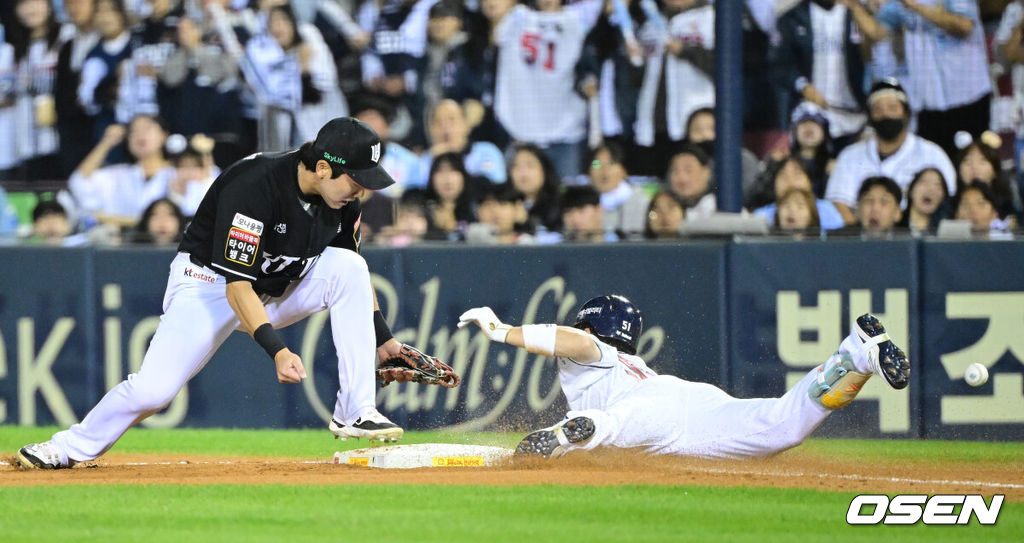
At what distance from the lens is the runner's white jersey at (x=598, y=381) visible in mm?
7496

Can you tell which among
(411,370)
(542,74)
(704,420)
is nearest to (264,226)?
(411,370)

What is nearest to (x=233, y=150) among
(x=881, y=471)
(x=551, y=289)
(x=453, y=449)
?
(x=551, y=289)

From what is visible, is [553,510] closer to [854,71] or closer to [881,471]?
[881,471]

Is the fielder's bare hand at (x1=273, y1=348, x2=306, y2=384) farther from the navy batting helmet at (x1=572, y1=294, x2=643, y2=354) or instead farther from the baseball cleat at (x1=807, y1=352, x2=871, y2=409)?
the baseball cleat at (x1=807, y1=352, x2=871, y2=409)

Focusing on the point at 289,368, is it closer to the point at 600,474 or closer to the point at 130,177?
the point at 600,474

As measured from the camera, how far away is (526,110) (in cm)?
1112

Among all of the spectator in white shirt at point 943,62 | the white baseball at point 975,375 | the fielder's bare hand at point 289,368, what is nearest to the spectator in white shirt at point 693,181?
the spectator in white shirt at point 943,62

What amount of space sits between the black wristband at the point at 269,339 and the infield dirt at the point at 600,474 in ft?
2.37

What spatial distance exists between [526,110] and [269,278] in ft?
15.0

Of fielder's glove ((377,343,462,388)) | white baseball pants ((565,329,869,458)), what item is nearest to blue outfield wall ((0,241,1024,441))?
white baseball pants ((565,329,869,458))

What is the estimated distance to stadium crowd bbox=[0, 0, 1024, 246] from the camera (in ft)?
33.8

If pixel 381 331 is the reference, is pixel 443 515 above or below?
below

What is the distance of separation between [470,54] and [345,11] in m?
1.32

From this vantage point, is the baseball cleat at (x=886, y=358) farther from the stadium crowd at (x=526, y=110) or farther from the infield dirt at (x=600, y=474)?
the stadium crowd at (x=526, y=110)
